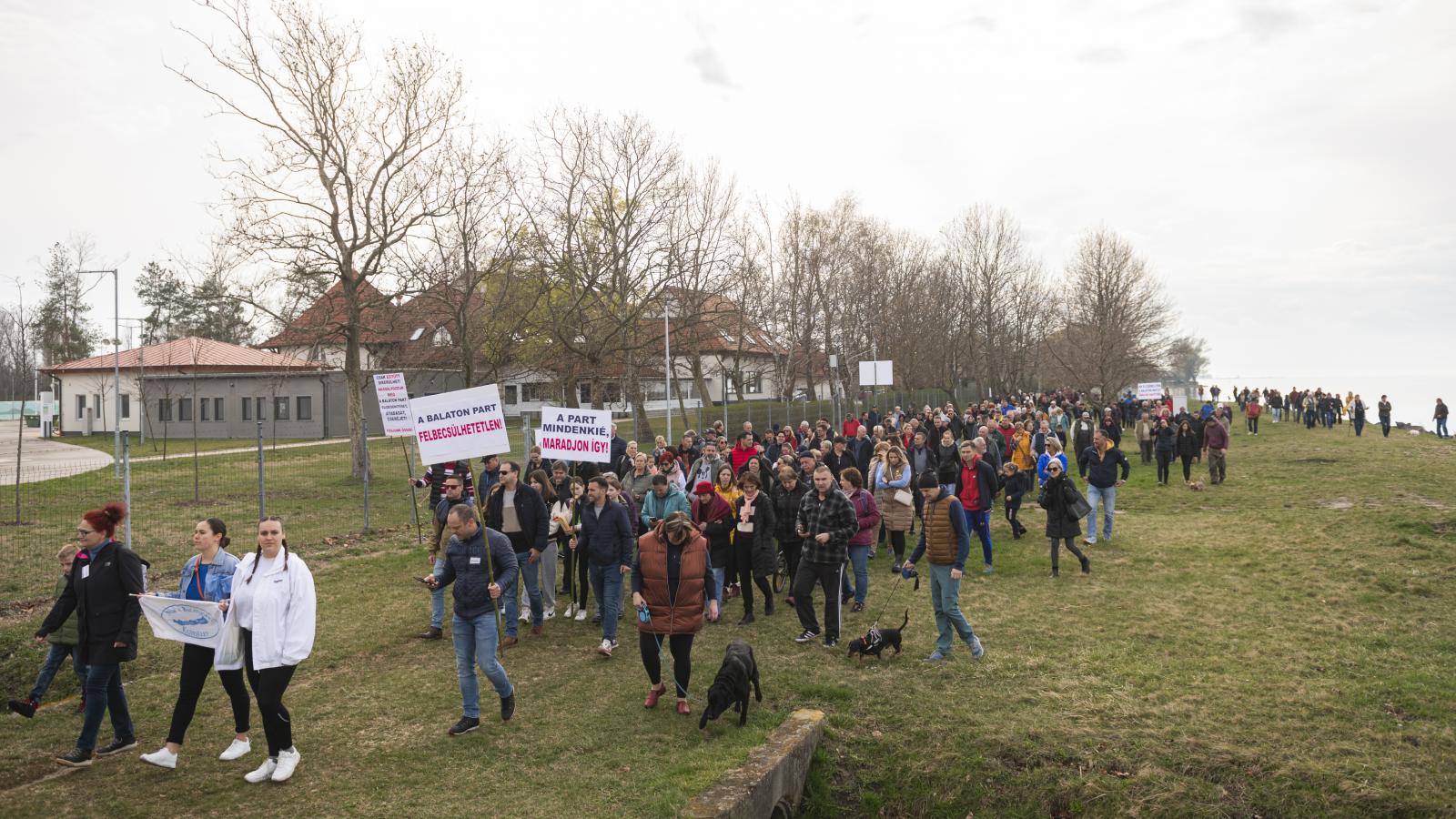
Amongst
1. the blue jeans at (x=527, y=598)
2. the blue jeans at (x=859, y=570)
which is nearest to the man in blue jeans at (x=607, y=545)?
the blue jeans at (x=527, y=598)

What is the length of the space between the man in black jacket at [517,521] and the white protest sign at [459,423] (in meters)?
0.42

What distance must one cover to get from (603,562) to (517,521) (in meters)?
1.16

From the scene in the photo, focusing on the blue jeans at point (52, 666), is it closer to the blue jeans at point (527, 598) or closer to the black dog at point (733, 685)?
the blue jeans at point (527, 598)

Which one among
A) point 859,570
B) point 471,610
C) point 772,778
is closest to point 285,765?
point 471,610

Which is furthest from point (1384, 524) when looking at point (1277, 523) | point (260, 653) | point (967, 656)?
point (260, 653)

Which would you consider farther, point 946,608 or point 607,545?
point 607,545

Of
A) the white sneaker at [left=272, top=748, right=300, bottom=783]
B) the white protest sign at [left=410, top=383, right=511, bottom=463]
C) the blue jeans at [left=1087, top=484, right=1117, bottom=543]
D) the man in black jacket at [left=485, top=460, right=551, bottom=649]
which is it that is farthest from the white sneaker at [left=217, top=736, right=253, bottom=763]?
the blue jeans at [left=1087, top=484, right=1117, bottom=543]

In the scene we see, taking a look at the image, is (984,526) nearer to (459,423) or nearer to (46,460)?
(459,423)

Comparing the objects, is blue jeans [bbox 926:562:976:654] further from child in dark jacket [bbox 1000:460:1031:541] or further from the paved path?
the paved path

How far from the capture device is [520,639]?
9.62 metres

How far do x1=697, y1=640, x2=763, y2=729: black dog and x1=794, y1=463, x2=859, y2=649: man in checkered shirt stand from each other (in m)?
1.90

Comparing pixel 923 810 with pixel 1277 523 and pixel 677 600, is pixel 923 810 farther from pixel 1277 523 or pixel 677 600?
pixel 1277 523

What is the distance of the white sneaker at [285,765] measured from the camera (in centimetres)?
604

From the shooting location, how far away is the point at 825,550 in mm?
9039
